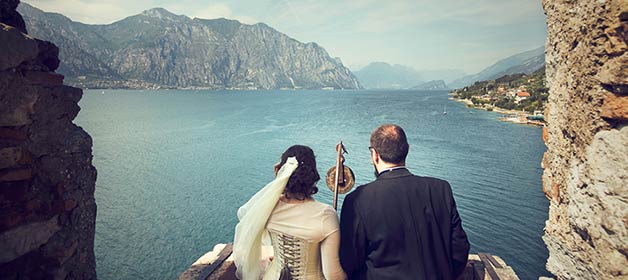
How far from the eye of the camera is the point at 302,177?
2.92 meters

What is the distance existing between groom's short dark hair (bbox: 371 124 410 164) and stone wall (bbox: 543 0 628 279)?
52.2 inches

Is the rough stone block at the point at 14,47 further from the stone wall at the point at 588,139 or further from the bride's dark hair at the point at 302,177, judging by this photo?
the stone wall at the point at 588,139

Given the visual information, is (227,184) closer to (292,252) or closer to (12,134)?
(12,134)

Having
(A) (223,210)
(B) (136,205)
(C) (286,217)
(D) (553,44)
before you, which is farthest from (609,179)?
(B) (136,205)

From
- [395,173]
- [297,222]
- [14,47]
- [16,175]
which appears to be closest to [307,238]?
[297,222]

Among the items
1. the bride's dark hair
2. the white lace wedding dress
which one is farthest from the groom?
the bride's dark hair

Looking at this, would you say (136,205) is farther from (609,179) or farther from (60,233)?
(609,179)

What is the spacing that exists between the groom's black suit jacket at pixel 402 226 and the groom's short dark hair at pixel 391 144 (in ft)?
0.39

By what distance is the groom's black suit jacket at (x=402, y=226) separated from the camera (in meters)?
2.66

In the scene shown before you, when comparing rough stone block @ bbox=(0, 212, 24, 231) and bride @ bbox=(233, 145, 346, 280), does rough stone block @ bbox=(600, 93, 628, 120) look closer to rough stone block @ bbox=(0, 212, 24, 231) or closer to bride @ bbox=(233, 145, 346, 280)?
bride @ bbox=(233, 145, 346, 280)

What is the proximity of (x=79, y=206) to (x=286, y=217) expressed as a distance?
2.86 m

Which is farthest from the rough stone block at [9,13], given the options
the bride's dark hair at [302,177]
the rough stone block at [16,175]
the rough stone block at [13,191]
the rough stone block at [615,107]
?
the rough stone block at [615,107]

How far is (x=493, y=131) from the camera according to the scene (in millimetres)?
43969

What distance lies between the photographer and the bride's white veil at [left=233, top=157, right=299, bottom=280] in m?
2.91
